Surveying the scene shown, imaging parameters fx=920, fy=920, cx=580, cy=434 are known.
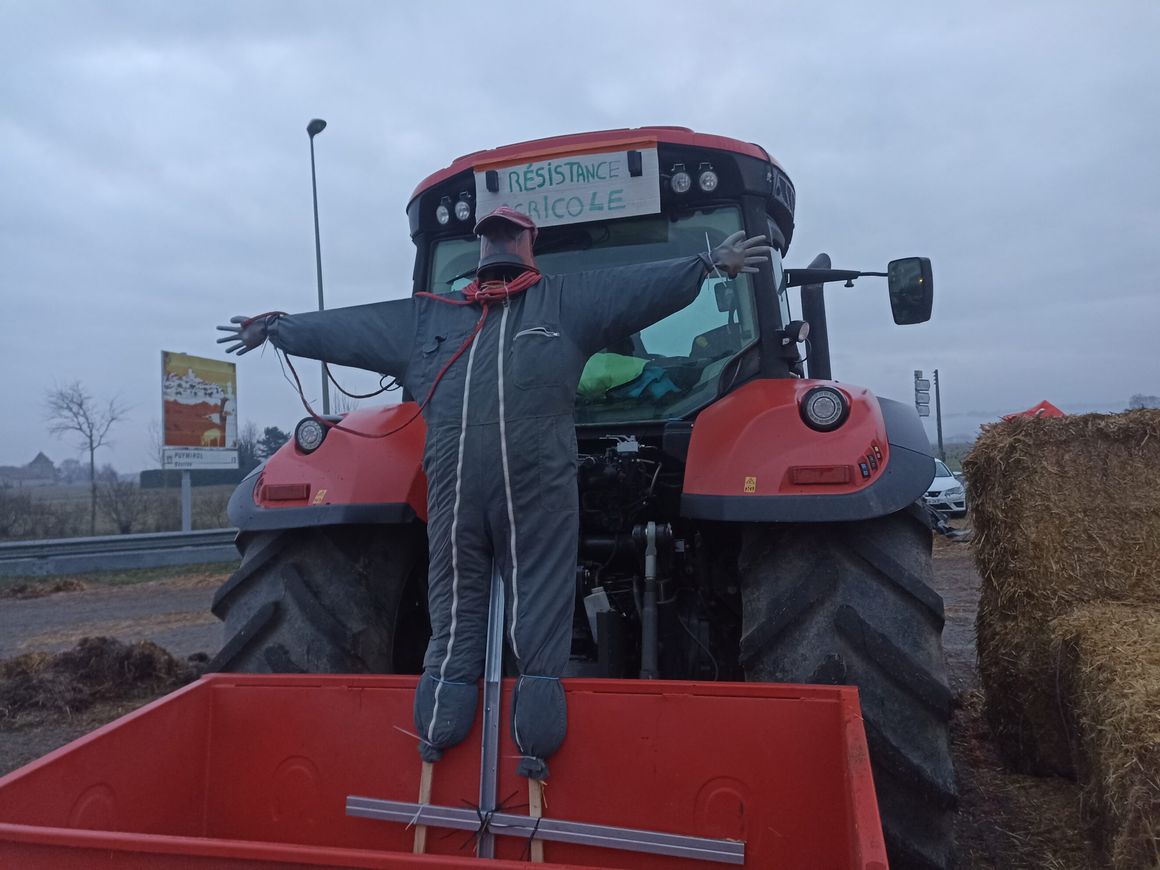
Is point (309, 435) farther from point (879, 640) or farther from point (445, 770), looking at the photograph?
point (879, 640)

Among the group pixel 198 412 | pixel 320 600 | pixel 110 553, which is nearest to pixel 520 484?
pixel 320 600

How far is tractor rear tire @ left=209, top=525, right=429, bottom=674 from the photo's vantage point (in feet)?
9.34

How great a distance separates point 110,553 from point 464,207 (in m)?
12.3

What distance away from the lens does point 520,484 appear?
2291mm

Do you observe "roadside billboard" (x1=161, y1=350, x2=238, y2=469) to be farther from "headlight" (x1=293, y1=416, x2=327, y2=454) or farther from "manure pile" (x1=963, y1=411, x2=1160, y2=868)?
"manure pile" (x1=963, y1=411, x2=1160, y2=868)

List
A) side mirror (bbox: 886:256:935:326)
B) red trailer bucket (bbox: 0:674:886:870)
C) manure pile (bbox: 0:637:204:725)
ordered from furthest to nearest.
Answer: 1. manure pile (bbox: 0:637:204:725)
2. side mirror (bbox: 886:256:935:326)
3. red trailer bucket (bbox: 0:674:886:870)

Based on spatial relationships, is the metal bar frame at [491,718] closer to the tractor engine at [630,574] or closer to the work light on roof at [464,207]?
the tractor engine at [630,574]

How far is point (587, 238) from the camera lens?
3.59 metres

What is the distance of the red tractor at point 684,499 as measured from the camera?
96.3 inches

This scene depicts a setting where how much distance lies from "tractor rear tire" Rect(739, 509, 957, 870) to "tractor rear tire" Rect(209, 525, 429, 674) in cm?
115

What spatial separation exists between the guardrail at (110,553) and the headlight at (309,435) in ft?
38.8

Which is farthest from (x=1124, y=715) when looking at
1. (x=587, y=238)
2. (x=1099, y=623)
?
(x=587, y=238)

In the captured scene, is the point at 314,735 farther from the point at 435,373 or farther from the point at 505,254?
the point at 505,254

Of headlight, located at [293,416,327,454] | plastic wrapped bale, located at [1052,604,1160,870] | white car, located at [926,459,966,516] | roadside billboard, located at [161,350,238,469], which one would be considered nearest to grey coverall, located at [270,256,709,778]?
headlight, located at [293,416,327,454]
